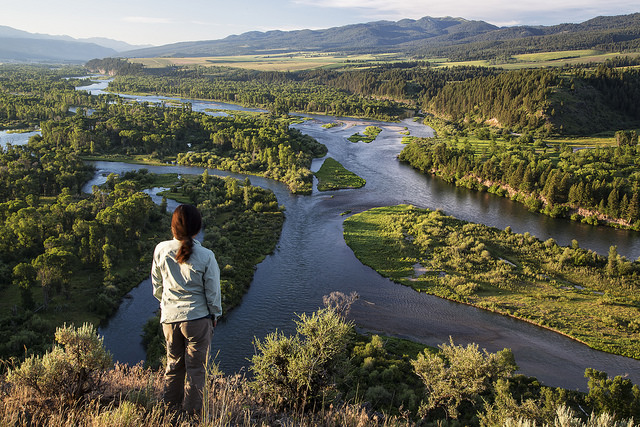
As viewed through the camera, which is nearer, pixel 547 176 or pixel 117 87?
pixel 547 176

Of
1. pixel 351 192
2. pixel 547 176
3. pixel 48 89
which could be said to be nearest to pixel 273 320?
pixel 351 192

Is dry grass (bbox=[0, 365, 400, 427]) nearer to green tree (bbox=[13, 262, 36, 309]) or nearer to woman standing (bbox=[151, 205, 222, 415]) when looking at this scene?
woman standing (bbox=[151, 205, 222, 415])

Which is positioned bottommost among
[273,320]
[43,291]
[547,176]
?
[273,320]

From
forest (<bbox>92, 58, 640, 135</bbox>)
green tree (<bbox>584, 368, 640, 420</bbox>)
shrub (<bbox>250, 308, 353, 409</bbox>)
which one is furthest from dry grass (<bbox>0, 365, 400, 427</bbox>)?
forest (<bbox>92, 58, 640, 135</bbox>)

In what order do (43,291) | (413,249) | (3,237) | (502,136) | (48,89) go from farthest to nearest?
(48,89), (502,136), (413,249), (3,237), (43,291)

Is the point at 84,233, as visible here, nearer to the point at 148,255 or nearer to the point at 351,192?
the point at 148,255

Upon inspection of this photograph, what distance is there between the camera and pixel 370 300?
3109cm

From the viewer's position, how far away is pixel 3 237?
107 feet

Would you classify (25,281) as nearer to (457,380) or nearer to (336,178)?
(457,380)

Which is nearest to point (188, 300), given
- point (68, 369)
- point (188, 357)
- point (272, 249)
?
point (188, 357)

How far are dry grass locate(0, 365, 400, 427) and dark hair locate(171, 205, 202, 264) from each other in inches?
81.9

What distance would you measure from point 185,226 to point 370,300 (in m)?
26.3

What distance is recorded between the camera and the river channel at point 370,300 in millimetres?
24562

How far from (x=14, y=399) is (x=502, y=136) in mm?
93311
